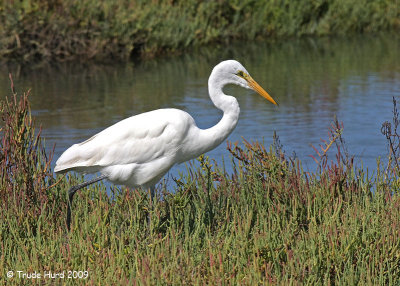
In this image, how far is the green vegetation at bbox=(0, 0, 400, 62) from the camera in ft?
45.3

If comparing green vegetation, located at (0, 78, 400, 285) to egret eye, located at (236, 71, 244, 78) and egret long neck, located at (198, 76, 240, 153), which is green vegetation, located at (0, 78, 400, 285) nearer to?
egret long neck, located at (198, 76, 240, 153)

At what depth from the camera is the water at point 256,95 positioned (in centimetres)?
917

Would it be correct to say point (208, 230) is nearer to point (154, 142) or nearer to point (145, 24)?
point (154, 142)

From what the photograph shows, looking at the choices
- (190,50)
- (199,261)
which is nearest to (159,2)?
(190,50)

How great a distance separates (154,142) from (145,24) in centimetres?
930

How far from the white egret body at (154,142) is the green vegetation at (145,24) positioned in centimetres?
854

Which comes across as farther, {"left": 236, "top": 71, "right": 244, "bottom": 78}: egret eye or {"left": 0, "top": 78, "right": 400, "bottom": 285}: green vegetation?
{"left": 236, "top": 71, "right": 244, "bottom": 78}: egret eye

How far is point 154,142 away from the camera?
17.7 ft

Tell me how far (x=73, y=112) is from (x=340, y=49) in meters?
6.59

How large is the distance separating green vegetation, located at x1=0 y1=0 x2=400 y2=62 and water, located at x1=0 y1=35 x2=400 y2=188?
0.39m

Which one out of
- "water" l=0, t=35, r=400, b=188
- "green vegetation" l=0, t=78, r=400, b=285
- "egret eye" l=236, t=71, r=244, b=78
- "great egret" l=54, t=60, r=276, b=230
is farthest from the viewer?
"water" l=0, t=35, r=400, b=188

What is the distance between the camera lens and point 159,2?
15.8 m

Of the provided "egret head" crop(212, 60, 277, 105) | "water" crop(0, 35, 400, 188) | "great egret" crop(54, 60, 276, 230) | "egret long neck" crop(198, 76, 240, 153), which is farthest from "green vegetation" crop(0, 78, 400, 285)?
"water" crop(0, 35, 400, 188)

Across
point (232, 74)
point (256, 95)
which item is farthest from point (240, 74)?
point (256, 95)
